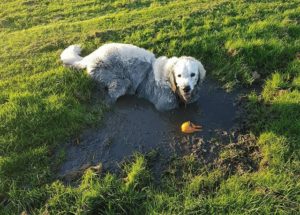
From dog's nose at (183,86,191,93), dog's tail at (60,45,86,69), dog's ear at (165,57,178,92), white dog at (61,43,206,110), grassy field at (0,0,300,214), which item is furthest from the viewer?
dog's tail at (60,45,86,69)

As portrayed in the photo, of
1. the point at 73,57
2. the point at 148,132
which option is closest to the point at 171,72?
the point at 148,132

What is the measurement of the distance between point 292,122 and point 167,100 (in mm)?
2206

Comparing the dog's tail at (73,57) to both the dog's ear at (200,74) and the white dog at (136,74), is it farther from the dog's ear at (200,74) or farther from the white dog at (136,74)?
the dog's ear at (200,74)

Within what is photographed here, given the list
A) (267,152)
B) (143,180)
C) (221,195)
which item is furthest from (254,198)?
(143,180)

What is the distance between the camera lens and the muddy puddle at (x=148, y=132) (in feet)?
21.1

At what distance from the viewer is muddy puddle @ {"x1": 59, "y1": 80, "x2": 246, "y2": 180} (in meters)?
6.42

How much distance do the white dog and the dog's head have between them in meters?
0.02

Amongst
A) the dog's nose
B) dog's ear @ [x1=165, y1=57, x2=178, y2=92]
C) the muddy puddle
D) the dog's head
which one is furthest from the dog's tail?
the dog's nose

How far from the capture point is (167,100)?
24.4ft

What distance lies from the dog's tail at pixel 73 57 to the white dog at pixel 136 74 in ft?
0.37

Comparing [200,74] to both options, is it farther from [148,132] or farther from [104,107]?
[104,107]

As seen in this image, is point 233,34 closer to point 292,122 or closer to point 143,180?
point 292,122

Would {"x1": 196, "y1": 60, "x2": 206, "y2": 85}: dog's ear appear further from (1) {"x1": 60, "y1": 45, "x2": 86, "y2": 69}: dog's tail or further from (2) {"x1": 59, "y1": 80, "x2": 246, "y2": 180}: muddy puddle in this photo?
(1) {"x1": 60, "y1": 45, "x2": 86, "y2": 69}: dog's tail

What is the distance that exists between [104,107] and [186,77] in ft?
5.38
